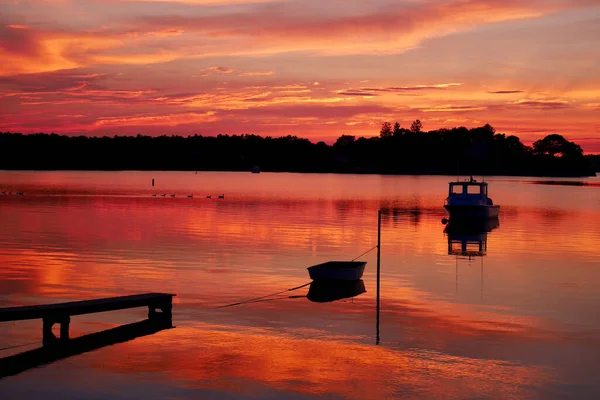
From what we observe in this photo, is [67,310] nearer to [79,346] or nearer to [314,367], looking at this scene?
[79,346]

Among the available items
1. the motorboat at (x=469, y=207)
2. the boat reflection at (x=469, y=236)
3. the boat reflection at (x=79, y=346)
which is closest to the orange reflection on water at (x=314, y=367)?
the boat reflection at (x=79, y=346)

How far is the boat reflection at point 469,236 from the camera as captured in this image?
186 ft

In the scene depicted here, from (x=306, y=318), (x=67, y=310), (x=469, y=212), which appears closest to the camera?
(x=67, y=310)

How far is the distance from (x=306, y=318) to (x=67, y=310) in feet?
29.6

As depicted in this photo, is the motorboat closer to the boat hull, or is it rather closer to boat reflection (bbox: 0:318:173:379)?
the boat hull

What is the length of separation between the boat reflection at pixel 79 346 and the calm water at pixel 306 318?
18.7 inches

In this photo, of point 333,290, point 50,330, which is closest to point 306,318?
point 333,290

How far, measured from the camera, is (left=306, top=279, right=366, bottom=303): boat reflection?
34.9m

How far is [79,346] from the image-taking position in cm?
2438

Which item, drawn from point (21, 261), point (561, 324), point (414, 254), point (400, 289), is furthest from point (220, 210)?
point (561, 324)

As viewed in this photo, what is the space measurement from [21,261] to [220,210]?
57.3 meters

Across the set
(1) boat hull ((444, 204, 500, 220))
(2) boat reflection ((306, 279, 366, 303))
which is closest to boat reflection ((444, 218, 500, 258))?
(1) boat hull ((444, 204, 500, 220))

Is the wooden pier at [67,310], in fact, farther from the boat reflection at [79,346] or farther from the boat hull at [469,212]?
the boat hull at [469,212]

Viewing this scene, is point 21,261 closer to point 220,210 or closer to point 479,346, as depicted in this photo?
point 479,346
